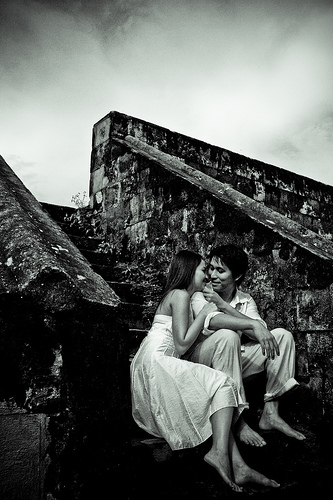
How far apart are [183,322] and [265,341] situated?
1.81ft

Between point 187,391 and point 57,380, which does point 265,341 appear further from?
point 57,380

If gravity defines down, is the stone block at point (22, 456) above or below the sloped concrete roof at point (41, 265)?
below

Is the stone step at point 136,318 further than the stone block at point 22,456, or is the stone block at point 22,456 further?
the stone step at point 136,318

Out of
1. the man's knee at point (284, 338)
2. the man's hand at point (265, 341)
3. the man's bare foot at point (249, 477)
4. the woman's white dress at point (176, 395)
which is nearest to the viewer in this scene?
the man's bare foot at point (249, 477)

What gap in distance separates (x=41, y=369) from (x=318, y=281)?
2368mm

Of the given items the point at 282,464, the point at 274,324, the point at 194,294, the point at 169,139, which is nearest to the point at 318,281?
the point at 274,324

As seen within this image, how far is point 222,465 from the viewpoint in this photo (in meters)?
2.32

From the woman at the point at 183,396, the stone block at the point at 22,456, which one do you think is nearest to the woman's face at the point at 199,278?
the woman at the point at 183,396

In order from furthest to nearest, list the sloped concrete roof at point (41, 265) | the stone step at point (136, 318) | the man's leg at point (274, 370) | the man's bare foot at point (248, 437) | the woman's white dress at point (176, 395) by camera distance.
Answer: the stone step at point (136, 318) → the man's leg at point (274, 370) → the man's bare foot at point (248, 437) → the woman's white dress at point (176, 395) → the sloped concrete roof at point (41, 265)

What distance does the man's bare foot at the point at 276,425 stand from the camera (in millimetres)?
3006

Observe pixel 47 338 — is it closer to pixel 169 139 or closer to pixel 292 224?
pixel 292 224

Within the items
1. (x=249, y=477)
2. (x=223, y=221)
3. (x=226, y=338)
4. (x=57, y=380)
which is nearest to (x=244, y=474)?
(x=249, y=477)

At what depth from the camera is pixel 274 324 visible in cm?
383

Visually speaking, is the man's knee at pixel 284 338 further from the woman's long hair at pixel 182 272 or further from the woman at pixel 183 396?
the woman's long hair at pixel 182 272
